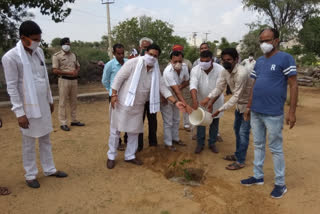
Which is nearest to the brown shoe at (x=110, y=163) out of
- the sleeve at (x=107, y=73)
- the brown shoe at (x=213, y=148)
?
the sleeve at (x=107, y=73)

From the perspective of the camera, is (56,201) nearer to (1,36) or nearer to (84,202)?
(84,202)

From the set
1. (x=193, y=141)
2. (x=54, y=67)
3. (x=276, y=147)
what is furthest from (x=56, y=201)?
(x=54, y=67)

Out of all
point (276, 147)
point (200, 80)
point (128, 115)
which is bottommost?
point (276, 147)

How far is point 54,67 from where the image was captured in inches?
218

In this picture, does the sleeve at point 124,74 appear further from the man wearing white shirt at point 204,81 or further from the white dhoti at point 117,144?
the man wearing white shirt at point 204,81

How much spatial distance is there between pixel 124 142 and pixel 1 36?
579 cm

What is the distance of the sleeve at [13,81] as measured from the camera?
2.86m

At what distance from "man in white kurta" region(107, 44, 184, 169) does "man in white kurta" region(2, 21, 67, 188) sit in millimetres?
856

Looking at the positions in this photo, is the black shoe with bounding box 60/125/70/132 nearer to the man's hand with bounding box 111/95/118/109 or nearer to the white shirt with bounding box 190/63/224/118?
the man's hand with bounding box 111/95/118/109

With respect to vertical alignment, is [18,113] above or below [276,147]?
above

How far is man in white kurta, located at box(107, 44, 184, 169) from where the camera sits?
365 cm

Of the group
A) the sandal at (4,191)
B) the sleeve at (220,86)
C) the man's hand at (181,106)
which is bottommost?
the sandal at (4,191)

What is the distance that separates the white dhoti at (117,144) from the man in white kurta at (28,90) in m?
0.86

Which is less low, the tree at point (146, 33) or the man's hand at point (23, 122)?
the tree at point (146, 33)
